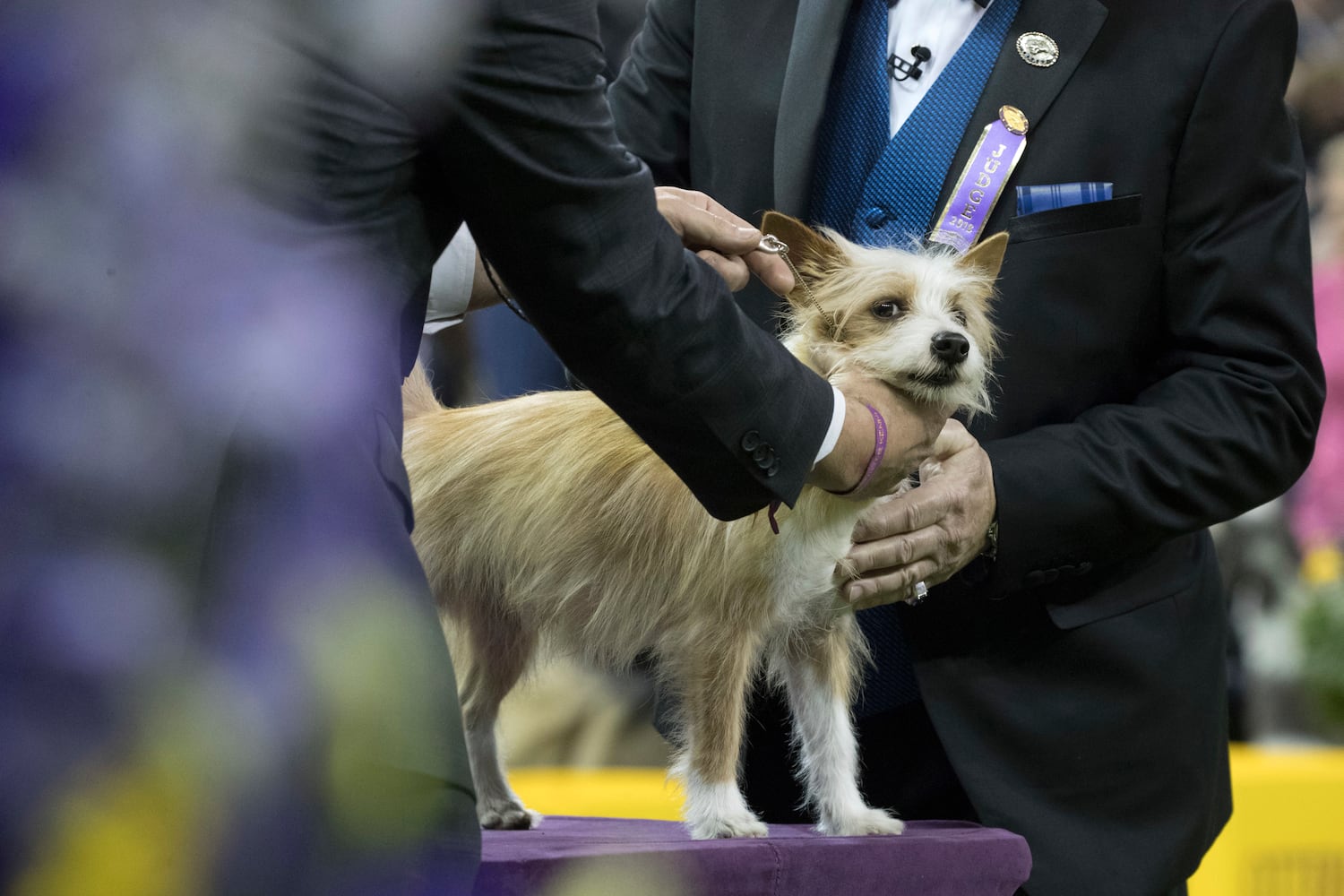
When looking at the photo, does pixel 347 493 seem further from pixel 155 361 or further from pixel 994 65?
pixel 994 65

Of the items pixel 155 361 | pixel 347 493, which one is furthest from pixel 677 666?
pixel 155 361

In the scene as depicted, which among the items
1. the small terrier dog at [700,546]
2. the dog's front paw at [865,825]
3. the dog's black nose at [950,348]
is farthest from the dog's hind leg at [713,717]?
the dog's black nose at [950,348]

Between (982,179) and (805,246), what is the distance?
0.80 ft

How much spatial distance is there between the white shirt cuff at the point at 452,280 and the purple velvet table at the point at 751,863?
0.59 meters

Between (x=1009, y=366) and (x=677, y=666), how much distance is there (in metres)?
0.54

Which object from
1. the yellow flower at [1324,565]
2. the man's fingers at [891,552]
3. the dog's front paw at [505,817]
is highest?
the man's fingers at [891,552]

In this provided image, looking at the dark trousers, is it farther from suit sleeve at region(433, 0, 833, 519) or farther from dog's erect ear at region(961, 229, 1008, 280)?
suit sleeve at region(433, 0, 833, 519)

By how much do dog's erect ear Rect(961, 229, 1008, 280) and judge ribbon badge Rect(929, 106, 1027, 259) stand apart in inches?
1.6

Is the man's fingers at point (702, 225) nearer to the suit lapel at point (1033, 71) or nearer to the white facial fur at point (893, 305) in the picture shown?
the white facial fur at point (893, 305)

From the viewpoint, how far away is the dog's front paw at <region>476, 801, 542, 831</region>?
1669 millimetres

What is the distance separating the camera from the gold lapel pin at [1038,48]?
1.70 metres

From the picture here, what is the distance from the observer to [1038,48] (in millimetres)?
1713

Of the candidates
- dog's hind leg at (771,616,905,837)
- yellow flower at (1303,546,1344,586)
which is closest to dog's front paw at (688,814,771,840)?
dog's hind leg at (771,616,905,837)

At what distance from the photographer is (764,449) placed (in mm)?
1187
